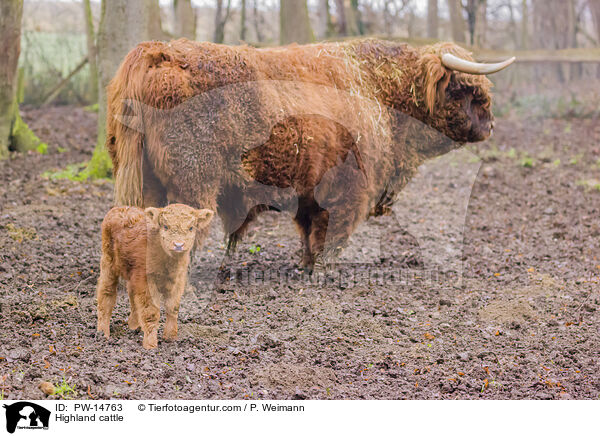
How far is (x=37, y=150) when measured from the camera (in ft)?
29.8

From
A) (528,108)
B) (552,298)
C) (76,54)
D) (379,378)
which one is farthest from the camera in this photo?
(76,54)

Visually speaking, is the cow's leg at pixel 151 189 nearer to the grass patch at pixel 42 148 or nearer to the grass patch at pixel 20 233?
the grass patch at pixel 20 233

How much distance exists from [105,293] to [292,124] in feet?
5.90

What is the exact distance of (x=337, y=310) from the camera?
4.81m

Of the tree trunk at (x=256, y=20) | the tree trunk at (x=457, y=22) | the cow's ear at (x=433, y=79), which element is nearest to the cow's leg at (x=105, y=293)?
the cow's ear at (x=433, y=79)

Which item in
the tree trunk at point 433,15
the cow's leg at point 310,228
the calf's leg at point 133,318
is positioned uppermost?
the tree trunk at point 433,15

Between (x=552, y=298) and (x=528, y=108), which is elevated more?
(x=528, y=108)

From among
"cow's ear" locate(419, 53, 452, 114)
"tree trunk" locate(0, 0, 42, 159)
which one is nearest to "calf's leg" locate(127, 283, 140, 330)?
"cow's ear" locate(419, 53, 452, 114)

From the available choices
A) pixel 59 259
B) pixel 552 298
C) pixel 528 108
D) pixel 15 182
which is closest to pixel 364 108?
pixel 552 298

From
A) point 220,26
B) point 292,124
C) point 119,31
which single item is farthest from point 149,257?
point 220,26

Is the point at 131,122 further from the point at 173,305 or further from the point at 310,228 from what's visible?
the point at 310,228

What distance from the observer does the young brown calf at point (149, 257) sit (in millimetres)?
3336
